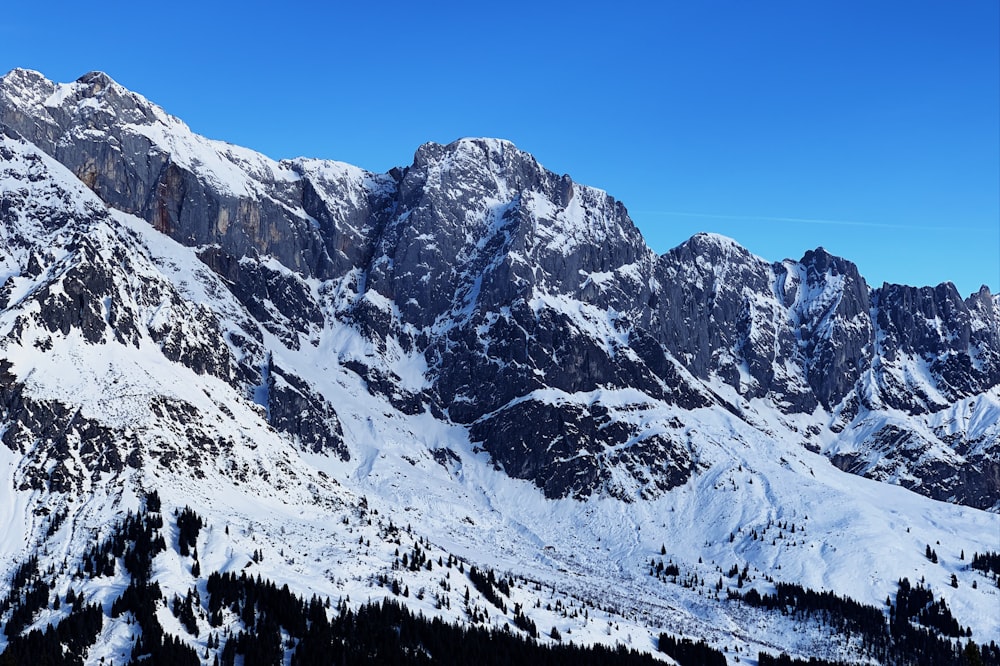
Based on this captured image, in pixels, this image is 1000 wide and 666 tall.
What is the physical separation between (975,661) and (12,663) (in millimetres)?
161399

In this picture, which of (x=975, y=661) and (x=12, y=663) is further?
(x=12, y=663)

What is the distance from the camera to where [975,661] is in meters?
109

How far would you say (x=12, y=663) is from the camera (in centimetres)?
19750

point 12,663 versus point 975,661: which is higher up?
point 975,661
